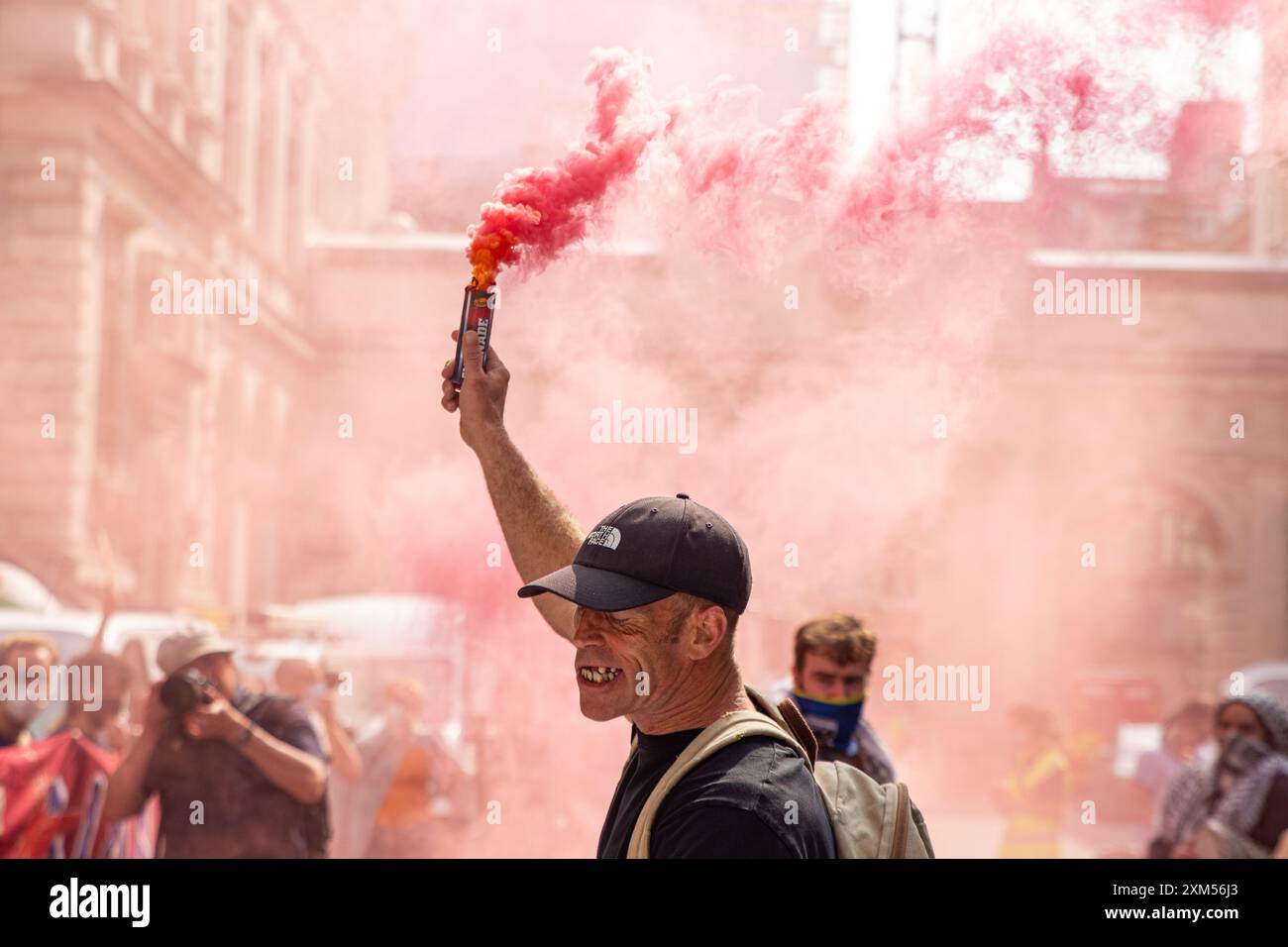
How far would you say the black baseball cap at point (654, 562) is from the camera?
197cm

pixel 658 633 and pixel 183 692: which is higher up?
pixel 658 633

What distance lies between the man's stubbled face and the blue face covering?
2000 millimetres

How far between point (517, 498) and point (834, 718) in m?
1.75

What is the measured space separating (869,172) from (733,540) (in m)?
2.01

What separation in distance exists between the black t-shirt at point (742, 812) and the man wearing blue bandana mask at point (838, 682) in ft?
6.99

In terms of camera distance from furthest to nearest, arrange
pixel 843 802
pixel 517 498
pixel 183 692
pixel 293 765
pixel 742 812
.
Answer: pixel 183 692, pixel 293 765, pixel 517 498, pixel 843 802, pixel 742 812

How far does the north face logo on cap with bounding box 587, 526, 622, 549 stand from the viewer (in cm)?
201

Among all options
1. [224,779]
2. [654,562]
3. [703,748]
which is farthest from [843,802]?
[224,779]

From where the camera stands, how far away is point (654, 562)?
6.48 ft

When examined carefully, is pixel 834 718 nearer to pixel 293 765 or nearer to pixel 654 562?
pixel 293 765

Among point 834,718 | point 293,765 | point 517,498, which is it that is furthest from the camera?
point 293,765

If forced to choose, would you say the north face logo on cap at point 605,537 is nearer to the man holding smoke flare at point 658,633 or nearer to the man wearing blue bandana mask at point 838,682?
the man holding smoke flare at point 658,633

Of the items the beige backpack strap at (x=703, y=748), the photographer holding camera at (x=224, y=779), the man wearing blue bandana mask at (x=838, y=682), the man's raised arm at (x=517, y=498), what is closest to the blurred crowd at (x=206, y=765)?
the photographer holding camera at (x=224, y=779)
